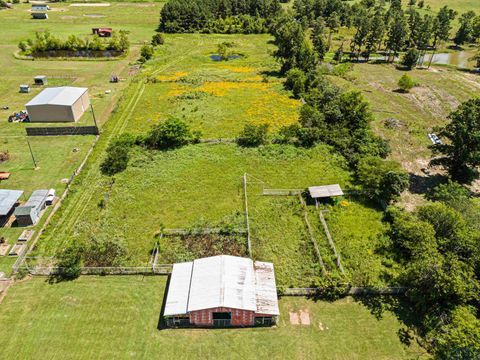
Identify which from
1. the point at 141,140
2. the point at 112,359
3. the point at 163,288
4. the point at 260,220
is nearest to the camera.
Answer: the point at 112,359

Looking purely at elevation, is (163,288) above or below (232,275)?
below

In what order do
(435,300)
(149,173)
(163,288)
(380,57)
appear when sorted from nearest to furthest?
(435,300), (163,288), (149,173), (380,57)

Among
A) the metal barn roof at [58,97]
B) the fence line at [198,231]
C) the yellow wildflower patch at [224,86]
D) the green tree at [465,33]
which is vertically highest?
the green tree at [465,33]

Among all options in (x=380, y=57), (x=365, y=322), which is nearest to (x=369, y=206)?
(x=365, y=322)

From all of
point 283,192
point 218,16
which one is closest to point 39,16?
point 218,16

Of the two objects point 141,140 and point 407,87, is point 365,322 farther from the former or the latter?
point 407,87

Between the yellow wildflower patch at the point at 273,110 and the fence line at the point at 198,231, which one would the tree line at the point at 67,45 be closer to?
the yellow wildflower patch at the point at 273,110

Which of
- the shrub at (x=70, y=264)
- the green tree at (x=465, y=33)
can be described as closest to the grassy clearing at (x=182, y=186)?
the shrub at (x=70, y=264)
